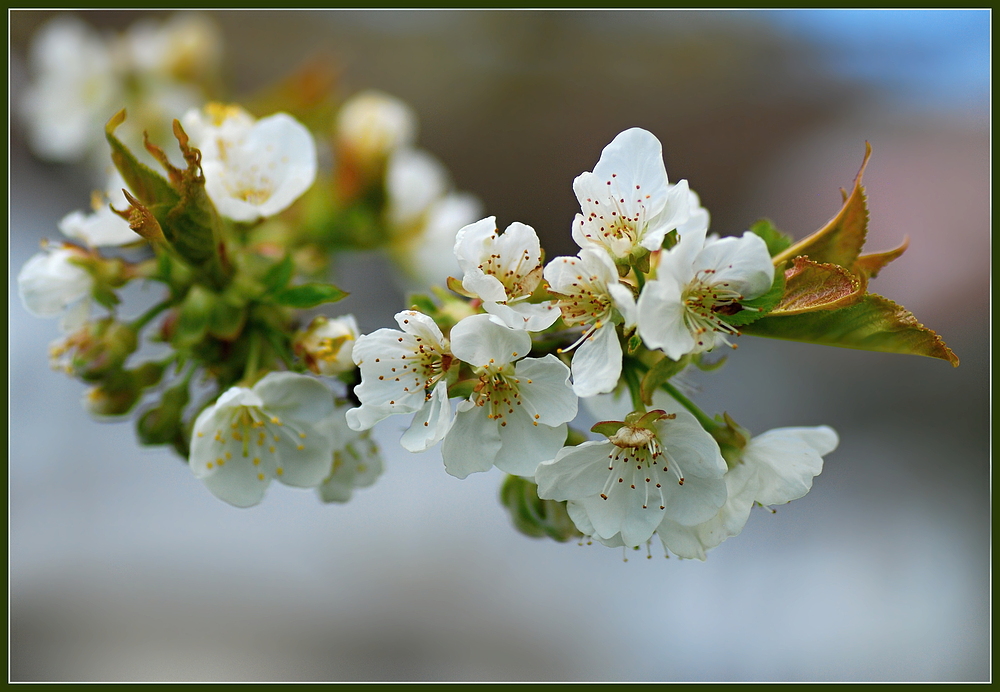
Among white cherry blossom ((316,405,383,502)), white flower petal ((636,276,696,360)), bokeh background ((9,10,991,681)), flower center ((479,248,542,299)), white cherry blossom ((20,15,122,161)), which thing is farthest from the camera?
bokeh background ((9,10,991,681))

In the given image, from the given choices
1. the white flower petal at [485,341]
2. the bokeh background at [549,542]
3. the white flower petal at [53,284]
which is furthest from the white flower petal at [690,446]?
the bokeh background at [549,542]

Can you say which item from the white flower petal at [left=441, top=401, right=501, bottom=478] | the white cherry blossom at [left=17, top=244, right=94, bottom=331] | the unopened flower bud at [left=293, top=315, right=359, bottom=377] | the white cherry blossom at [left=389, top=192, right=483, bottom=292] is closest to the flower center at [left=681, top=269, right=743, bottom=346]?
the white flower petal at [left=441, top=401, right=501, bottom=478]

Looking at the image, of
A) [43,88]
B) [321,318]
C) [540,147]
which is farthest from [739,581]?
[43,88]

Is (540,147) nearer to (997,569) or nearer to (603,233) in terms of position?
(997,569)

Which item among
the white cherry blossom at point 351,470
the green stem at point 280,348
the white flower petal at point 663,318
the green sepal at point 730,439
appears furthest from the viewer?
the white cherry blossom at point 351,470

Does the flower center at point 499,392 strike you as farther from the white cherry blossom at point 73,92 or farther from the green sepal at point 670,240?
the white cherry blossom at point 73,92

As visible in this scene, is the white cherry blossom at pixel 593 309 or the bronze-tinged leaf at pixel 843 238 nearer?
the white cherry blossom at pixel 593 309

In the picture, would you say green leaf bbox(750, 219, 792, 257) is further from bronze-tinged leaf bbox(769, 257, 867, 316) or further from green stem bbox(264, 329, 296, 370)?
green stem bbox(264, 329, 296, 370)

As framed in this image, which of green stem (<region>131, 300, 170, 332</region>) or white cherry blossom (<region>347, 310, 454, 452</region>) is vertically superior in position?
green stem (<region>131, 300, 170, 332</region>)
